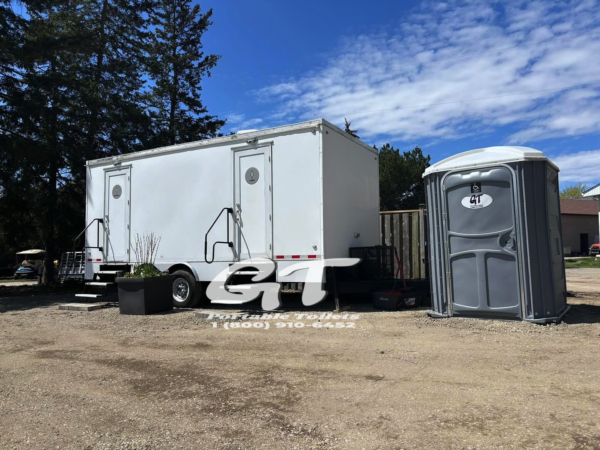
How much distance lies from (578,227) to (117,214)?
46091mm

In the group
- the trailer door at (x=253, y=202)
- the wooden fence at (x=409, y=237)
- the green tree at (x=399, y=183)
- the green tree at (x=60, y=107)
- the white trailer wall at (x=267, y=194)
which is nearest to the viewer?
the white trailer wall at (x=267, y=194)

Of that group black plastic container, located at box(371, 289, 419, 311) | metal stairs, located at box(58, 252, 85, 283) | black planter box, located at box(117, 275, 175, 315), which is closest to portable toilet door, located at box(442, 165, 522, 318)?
black plastic container, located at box(371, 289, 419, 311)

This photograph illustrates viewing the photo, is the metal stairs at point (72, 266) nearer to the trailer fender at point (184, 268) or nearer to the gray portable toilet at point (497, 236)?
the trailer fender at point (184, 268)

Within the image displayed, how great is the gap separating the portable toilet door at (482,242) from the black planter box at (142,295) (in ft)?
17.9

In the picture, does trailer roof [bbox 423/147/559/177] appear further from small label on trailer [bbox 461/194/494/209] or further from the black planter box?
the black planter box

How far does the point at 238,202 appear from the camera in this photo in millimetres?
9094

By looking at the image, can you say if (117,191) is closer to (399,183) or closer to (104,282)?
(104,282)

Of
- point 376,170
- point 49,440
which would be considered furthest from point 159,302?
point 49,440

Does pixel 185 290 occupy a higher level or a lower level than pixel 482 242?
lower

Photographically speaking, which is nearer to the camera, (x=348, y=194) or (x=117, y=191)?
(x=348, y=194)

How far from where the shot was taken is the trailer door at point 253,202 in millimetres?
8688

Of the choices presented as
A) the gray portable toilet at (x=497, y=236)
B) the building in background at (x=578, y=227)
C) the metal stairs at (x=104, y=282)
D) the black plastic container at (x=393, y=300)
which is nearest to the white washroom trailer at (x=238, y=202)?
the metal stairs at (x=104, y=282)

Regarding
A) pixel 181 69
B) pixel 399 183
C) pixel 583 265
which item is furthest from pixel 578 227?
pixel 181 69

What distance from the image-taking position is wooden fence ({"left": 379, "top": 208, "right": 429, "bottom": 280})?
398 inches
